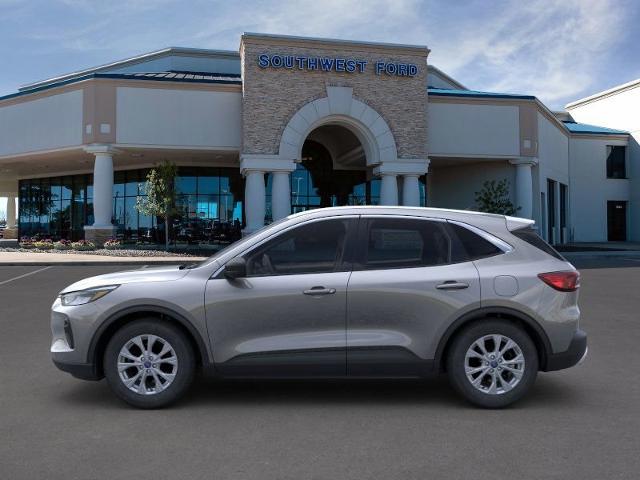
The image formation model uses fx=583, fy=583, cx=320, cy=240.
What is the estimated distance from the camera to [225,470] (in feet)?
12.0

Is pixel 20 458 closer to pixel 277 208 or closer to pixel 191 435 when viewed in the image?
pixel 191 435

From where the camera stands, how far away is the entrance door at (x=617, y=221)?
133 ft

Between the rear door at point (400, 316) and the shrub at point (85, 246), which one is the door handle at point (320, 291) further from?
the shrub at point (85, 246)

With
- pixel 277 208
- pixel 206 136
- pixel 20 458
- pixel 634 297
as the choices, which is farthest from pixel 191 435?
pixel 206 136

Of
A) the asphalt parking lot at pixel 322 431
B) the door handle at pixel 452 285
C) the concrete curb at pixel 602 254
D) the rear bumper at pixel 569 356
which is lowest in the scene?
the asphalt parking lot at pixel 322 431

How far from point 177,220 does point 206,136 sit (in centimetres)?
646

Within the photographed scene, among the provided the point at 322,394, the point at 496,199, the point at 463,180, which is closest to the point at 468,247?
the point at 322,394

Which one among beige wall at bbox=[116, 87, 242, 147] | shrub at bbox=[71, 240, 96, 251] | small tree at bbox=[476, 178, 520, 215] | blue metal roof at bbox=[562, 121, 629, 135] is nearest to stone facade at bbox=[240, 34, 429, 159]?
beige wall at bbox=[116, 87, 242, 147]

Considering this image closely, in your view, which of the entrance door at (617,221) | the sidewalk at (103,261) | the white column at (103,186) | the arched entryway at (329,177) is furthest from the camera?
the entrance door at (617,221)

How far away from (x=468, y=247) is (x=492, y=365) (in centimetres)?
101

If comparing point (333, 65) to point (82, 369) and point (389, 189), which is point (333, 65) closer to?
point (389, 189)

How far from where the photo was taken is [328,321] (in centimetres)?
479

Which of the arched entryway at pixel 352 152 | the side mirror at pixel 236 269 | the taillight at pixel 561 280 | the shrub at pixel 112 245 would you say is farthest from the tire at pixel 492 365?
the shrub at pixel 112 245

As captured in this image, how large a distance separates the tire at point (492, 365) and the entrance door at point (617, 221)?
39933 mm
